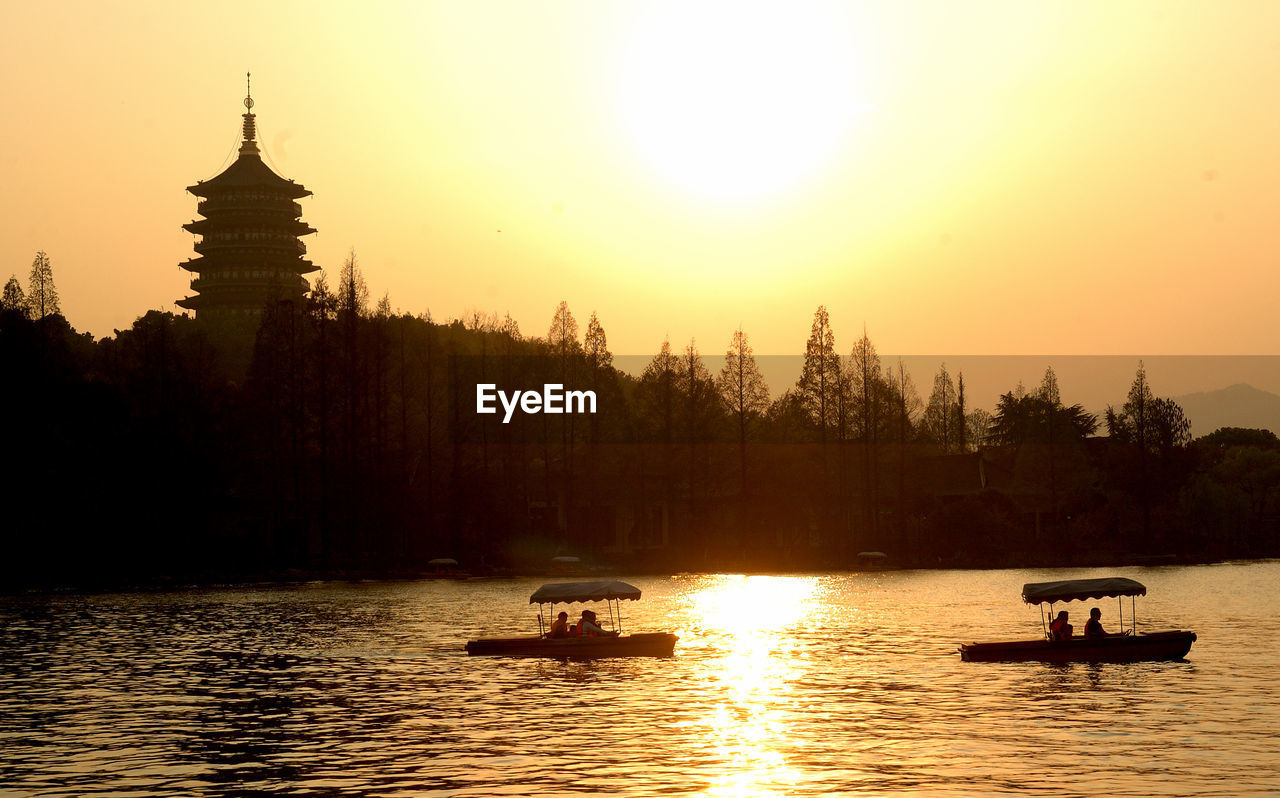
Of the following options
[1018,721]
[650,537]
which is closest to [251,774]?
[1018,721]

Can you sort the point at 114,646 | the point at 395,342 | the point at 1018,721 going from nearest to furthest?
the point at 1018,721 < the point at 114,646 < the point at 395,342

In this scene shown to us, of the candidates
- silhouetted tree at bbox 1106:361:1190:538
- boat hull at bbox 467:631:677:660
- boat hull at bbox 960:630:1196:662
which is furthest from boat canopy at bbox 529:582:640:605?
silhouetted tree at bbox 1106:361:1190:538

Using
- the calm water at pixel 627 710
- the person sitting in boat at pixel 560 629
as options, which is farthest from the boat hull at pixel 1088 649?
the person sitting in boat at pixel 560 629

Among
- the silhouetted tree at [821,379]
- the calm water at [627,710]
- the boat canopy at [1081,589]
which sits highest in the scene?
the silhouetted tree at [821,379]

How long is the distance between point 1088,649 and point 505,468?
2740 inches

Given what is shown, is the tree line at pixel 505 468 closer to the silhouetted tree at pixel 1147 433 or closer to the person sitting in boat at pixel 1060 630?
the silhouetted tree at pixel 1147 433

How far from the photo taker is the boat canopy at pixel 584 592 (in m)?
43.5

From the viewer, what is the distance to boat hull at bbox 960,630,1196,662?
40.8m

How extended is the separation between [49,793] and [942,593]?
2430 inches

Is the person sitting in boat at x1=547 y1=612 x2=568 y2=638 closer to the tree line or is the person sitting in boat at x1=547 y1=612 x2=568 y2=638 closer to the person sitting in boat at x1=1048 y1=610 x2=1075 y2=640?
the person sitting in boat at x1=1048 y1=610 x2=1075 y2=640

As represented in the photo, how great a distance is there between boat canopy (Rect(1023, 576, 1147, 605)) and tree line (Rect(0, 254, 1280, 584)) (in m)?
61.7

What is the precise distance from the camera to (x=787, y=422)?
121 meters

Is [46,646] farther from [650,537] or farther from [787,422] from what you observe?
[787,422]

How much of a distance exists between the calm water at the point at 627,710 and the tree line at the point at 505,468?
23.9m
